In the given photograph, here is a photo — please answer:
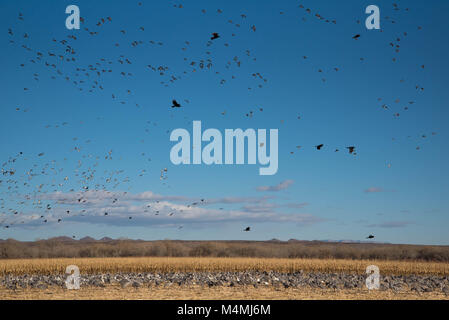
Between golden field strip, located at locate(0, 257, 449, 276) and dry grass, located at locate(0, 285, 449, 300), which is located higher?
dry grass, located at locate(0, 285, 449, 300)

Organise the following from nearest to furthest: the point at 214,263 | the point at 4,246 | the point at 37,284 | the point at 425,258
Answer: the point at 37,284, the point at 214,263, the point at 425,258, the point at 4,246

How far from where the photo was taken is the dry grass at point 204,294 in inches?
742

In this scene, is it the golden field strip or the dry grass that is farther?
the golden field strip

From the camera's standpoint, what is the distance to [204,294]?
780 inches

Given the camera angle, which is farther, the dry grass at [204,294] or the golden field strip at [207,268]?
the golden field strip at [207,268]

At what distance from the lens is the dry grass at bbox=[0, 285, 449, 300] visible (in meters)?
18.8

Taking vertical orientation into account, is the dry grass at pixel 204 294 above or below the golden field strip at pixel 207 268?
above

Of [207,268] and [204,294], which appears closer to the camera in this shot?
[204,294]

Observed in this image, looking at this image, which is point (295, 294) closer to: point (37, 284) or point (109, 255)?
point (37, 284)

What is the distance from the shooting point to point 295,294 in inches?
795
